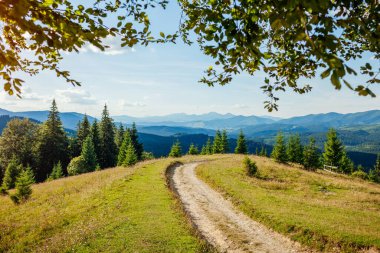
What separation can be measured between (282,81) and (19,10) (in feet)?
20.0

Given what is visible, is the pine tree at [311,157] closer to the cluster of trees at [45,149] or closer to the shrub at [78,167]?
the cluster of trees at [45,149]

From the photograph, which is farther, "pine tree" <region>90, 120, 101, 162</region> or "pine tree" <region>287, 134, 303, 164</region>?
"pine tree" <region>90, 120, 101, 162</region>

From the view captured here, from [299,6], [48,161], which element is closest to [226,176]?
[299,6]

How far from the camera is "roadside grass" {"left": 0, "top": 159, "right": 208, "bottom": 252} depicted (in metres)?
12.3

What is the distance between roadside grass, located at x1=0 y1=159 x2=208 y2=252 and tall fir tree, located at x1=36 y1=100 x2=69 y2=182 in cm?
4052

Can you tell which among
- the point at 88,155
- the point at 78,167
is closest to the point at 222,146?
the point at 88,155

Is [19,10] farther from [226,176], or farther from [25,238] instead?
[226,176]

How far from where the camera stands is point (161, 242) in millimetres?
12438

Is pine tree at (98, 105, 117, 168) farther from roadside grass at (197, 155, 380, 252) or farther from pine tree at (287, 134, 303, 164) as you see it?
roadside grass at (197, 155, 380, 252)

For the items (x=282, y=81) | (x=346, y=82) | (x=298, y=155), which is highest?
(x=282, y=81)

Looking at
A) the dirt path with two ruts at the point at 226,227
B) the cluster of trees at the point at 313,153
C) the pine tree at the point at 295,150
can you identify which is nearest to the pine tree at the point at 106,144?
the cluster of trees at the point at 313,153

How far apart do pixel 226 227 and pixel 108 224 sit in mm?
6324

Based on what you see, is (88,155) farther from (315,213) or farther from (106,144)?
(315,213)

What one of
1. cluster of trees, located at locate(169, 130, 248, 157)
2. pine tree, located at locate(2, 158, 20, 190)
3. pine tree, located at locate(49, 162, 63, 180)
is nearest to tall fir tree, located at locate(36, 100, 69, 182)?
pine tree, located at locate(49, 162, 63, 180)
